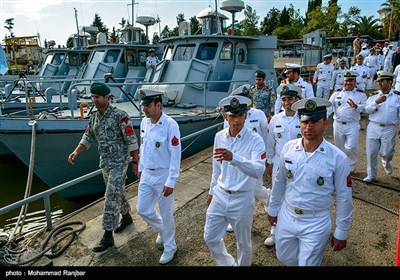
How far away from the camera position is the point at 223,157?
2.33m

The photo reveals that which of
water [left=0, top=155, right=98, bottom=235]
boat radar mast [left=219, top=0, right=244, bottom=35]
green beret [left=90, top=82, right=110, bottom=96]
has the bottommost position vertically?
water [left=0, top=155, right=98, bottom=235]

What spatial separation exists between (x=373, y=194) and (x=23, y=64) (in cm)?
2570

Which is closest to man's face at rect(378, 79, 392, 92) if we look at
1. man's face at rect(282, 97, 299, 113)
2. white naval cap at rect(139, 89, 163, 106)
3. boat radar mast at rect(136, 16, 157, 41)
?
man's face at rect(282, 97, 299, 113)

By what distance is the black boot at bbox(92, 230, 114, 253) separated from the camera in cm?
338

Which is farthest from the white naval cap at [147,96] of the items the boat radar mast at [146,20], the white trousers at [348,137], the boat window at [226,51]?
the boat radar mast at [146,20]

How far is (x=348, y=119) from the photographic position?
16.7 ft

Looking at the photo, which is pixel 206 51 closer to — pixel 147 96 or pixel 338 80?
pixel 338 80

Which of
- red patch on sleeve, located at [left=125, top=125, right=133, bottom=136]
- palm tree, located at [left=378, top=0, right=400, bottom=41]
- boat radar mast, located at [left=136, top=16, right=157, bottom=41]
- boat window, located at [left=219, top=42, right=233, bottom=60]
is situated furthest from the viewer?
palm tree, located at [left=378, top=0, right=400, bottom=41]

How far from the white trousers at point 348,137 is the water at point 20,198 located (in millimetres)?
5298

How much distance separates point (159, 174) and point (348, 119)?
11.2 feet

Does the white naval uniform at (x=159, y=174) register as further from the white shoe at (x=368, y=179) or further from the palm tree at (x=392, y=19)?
the palm tree at (x=392, y=19)

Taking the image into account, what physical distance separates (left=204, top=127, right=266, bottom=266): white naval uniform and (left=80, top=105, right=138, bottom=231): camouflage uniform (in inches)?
47.5

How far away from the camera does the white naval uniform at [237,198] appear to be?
8.38 ft

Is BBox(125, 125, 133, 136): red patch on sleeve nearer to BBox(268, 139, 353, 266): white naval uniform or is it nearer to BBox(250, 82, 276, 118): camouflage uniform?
BBox(268, 139, 353, 266): white naval uniform
